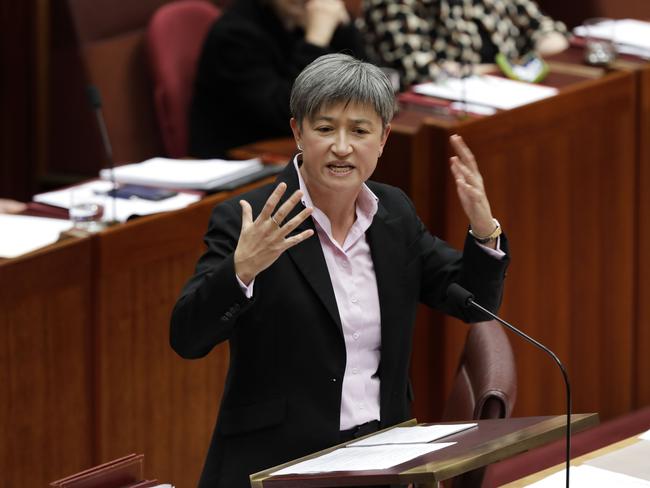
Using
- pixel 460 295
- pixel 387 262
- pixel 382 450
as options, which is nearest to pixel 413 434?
pixel 382 450

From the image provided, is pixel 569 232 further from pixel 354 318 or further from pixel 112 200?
pixel 354 318

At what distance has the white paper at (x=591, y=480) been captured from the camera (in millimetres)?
2135

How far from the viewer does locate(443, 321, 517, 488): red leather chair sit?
219 cm

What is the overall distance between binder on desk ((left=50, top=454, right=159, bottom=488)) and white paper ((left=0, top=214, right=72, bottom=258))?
3.21ft

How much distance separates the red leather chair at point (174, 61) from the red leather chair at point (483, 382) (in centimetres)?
195

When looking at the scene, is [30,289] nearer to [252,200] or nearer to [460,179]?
[252,200]

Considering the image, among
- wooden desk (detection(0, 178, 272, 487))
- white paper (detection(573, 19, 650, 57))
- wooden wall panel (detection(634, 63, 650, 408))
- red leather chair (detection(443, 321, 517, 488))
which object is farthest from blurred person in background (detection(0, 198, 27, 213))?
white paper (detection(573, 19, 650, 57))

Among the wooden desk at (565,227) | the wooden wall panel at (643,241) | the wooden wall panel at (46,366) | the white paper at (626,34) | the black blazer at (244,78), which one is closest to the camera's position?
the wooden wall panel at (46,366)

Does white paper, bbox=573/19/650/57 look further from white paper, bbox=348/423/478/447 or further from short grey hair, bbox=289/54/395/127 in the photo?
white paper, bbox=348/423/478/447

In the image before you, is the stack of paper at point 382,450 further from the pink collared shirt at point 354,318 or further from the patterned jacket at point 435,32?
the patterned jacket at point 435,32

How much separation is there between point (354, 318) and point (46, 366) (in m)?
0.95

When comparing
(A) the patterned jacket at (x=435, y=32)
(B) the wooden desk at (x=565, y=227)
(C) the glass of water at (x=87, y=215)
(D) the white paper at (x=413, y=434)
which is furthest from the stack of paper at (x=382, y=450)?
(A) the patterned jacket at (x=435, y=32)

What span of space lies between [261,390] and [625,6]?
3.60 metres

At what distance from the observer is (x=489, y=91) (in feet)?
12.5
